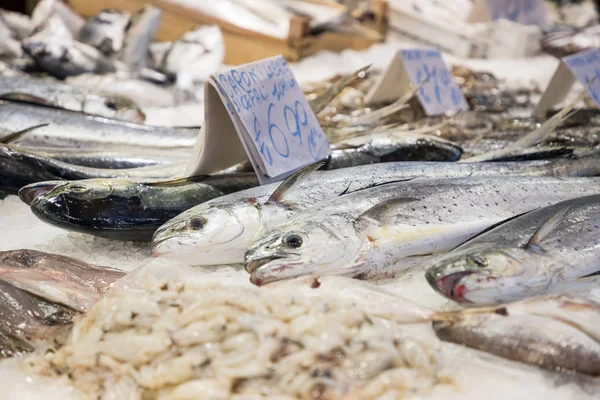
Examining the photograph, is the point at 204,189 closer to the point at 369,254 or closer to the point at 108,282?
the point at 108,282

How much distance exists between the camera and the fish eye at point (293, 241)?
68.2 inches

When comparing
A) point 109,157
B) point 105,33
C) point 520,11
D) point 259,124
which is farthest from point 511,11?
point 109,157

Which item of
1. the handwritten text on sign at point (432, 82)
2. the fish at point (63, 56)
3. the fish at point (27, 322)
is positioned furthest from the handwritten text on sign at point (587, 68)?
the fish at point (63, 56)

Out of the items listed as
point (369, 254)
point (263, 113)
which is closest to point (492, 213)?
point (369, 254)

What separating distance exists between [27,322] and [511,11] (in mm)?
7080

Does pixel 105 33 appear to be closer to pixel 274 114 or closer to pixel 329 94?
pixel 329 94

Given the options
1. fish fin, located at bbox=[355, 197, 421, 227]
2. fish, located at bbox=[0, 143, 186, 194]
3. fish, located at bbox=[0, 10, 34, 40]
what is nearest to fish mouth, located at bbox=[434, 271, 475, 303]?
fish fin, located at bbox=[355, 197, 421, 227]

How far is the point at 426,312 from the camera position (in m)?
1.53

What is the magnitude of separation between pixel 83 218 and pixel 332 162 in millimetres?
1105

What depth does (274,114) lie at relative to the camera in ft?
7.76

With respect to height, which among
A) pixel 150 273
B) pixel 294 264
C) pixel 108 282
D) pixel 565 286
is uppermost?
pixel 565 286

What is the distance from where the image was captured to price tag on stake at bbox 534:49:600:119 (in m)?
3.58

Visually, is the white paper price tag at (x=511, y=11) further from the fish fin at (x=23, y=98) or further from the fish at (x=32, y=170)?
the fish at (x=32, y=170)

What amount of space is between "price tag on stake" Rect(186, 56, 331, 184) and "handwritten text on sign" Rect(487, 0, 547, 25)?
17.8 feet
